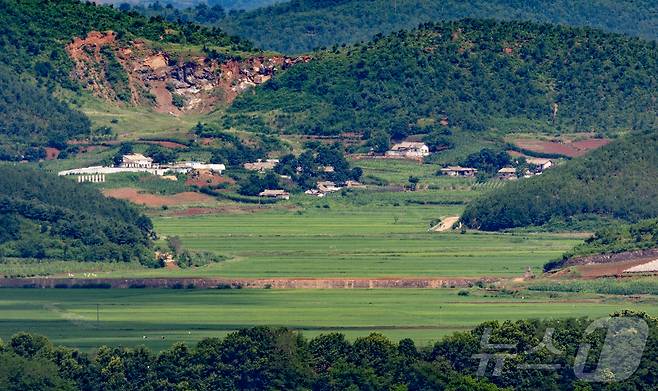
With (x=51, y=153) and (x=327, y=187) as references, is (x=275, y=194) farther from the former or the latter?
(x=51, y=153)

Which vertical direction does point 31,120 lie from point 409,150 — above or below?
above

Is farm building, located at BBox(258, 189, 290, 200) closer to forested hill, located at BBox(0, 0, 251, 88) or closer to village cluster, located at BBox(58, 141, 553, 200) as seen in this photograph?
village cluster, located at BBox(58, 141, 553, 200)

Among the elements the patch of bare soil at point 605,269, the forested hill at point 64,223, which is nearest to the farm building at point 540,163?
the forested hill at point 64,223

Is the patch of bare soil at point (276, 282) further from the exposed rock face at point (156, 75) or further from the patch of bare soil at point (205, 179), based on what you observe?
the exposed rock face at point (156, 75)

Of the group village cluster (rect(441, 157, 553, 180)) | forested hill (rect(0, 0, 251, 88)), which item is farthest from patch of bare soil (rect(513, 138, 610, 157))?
forested hill (rect(0, 0, 251, 88))

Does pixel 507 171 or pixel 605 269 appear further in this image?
pixel 507 171

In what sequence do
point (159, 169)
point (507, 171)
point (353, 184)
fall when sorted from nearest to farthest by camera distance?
point (159, 169), point (353, 184), point (507, 171)

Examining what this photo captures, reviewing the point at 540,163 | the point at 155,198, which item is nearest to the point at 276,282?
the point at 155,198
